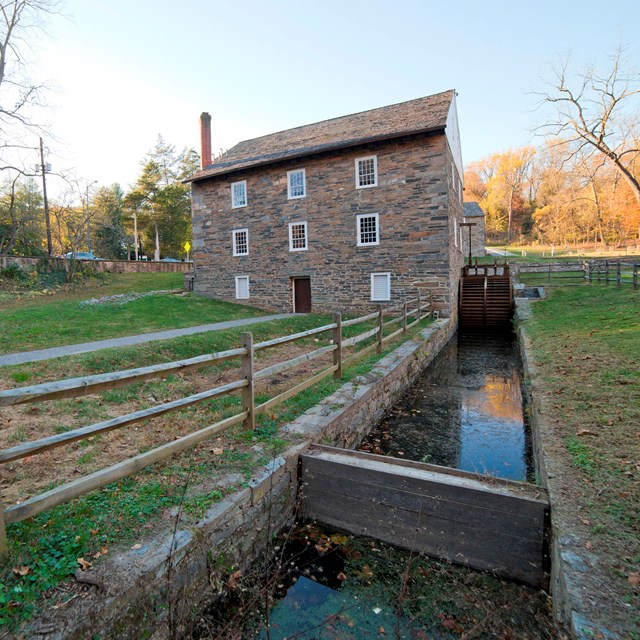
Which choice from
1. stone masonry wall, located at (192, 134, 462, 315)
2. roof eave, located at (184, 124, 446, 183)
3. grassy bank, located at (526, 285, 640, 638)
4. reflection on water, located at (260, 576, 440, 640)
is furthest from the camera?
stone masonry wall, located at (192, 134, 462, 315)

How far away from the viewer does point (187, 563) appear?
2.65 m

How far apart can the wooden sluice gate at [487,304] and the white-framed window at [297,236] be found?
8290 mm

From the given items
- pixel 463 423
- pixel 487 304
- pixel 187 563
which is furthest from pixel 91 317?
pixel 487 304

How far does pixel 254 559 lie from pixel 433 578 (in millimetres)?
1530

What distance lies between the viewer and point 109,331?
34.4 ft

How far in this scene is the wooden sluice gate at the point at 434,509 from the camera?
322 cm

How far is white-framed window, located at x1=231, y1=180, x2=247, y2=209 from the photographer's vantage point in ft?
64.6

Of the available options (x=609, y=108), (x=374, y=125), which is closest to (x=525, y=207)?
(x=609, y=108)

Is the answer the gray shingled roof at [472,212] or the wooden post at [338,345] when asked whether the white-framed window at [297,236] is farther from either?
the gray shingled roof at [472,212]

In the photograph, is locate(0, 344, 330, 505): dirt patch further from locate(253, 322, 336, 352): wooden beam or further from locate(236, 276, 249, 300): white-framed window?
locate(236, 276, 249, 300): white-framed window

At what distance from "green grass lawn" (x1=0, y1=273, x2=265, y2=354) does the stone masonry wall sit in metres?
2.16

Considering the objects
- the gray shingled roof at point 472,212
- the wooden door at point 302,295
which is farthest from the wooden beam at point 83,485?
the gray shingled roof at point 472,212

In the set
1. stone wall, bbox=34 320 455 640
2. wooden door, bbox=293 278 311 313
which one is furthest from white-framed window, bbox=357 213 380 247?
stone wall, bbox=34 320 455 640

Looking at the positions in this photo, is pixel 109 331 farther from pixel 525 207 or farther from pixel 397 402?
pixel 525 207
